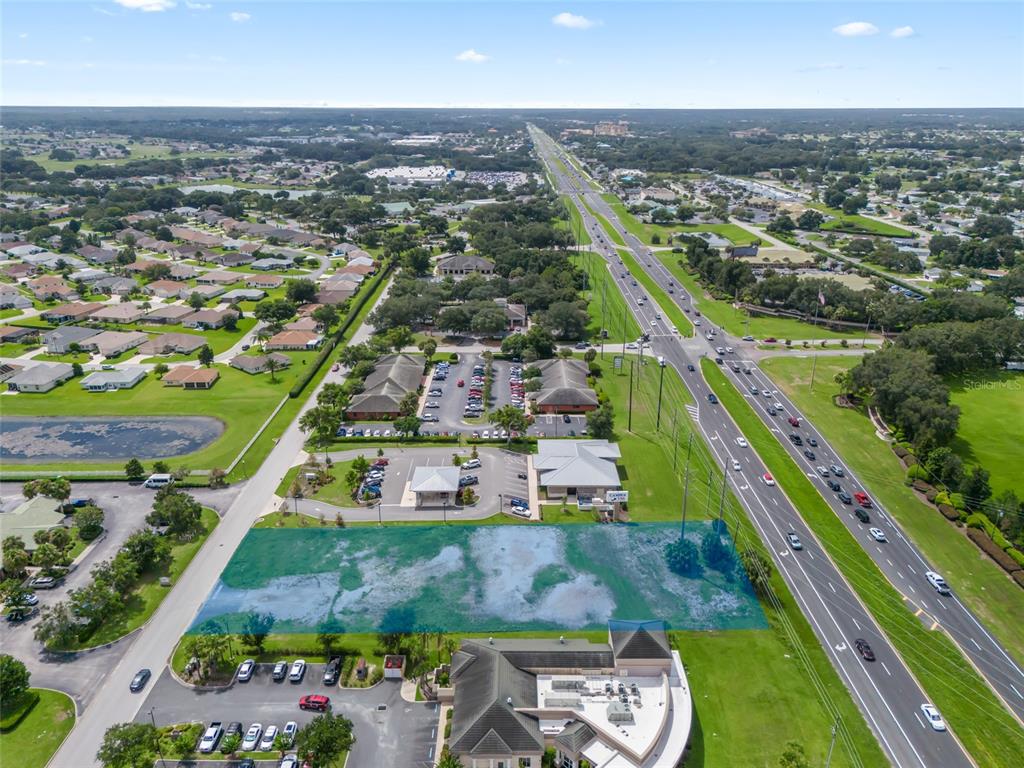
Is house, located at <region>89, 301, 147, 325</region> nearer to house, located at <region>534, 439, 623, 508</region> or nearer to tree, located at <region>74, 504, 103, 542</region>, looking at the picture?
tree, located at <region>74, 504, 103, 542</region>

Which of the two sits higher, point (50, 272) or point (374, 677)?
point (50, 272)

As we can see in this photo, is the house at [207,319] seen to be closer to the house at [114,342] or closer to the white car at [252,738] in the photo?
the house at [114,342]

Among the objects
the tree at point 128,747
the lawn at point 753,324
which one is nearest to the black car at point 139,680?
the tree at point 128,747

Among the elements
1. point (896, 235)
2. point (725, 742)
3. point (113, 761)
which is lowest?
point (725, 742)

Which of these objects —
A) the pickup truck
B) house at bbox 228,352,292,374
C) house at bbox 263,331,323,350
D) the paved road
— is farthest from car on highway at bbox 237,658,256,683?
house at bbox 263,331,323,350

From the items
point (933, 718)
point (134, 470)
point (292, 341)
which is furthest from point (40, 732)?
point (292, 341)

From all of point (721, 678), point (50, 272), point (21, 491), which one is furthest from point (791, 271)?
point (50, 272)

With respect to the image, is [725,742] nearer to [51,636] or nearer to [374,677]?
[374,677]
